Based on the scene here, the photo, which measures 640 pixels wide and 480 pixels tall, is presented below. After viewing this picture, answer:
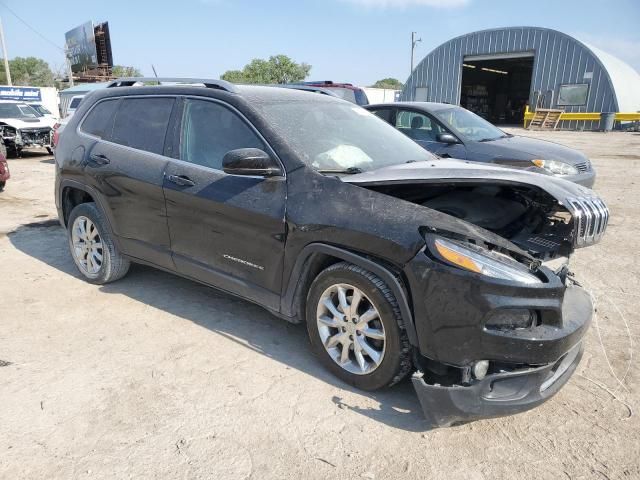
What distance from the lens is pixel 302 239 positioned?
9.34 ft

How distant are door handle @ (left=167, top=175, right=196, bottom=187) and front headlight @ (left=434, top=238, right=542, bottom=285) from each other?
1.86 meters

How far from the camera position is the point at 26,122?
14500 millimetres

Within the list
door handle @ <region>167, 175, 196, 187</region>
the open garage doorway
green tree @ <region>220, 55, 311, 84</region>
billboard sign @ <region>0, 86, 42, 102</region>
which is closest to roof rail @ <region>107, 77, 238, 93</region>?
door handle @ <region>167, 175, 196, 187</region>

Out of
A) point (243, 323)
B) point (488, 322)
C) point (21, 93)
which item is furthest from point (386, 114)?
point (21, 93)

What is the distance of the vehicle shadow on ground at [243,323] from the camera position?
2695 mm

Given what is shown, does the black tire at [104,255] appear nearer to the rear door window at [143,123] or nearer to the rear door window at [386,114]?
the rear door window at [143,123]

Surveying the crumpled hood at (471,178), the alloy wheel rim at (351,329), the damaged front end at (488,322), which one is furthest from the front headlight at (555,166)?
the alloy wheel rim at (351,329)

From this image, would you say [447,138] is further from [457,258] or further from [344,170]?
[457,258]

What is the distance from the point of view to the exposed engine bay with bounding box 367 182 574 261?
9.34ft

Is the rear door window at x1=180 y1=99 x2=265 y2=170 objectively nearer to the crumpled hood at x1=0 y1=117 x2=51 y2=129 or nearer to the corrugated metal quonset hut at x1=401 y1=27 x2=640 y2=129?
the crumpled hood at x1=0 y1=117 x2=51 y2=129

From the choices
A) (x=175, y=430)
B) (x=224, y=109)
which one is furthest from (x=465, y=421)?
(x=224, y=109)

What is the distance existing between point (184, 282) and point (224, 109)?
1.86 meters

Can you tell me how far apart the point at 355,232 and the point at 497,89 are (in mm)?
41797

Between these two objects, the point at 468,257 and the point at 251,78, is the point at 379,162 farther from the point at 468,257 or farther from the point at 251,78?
the point at 251,78
